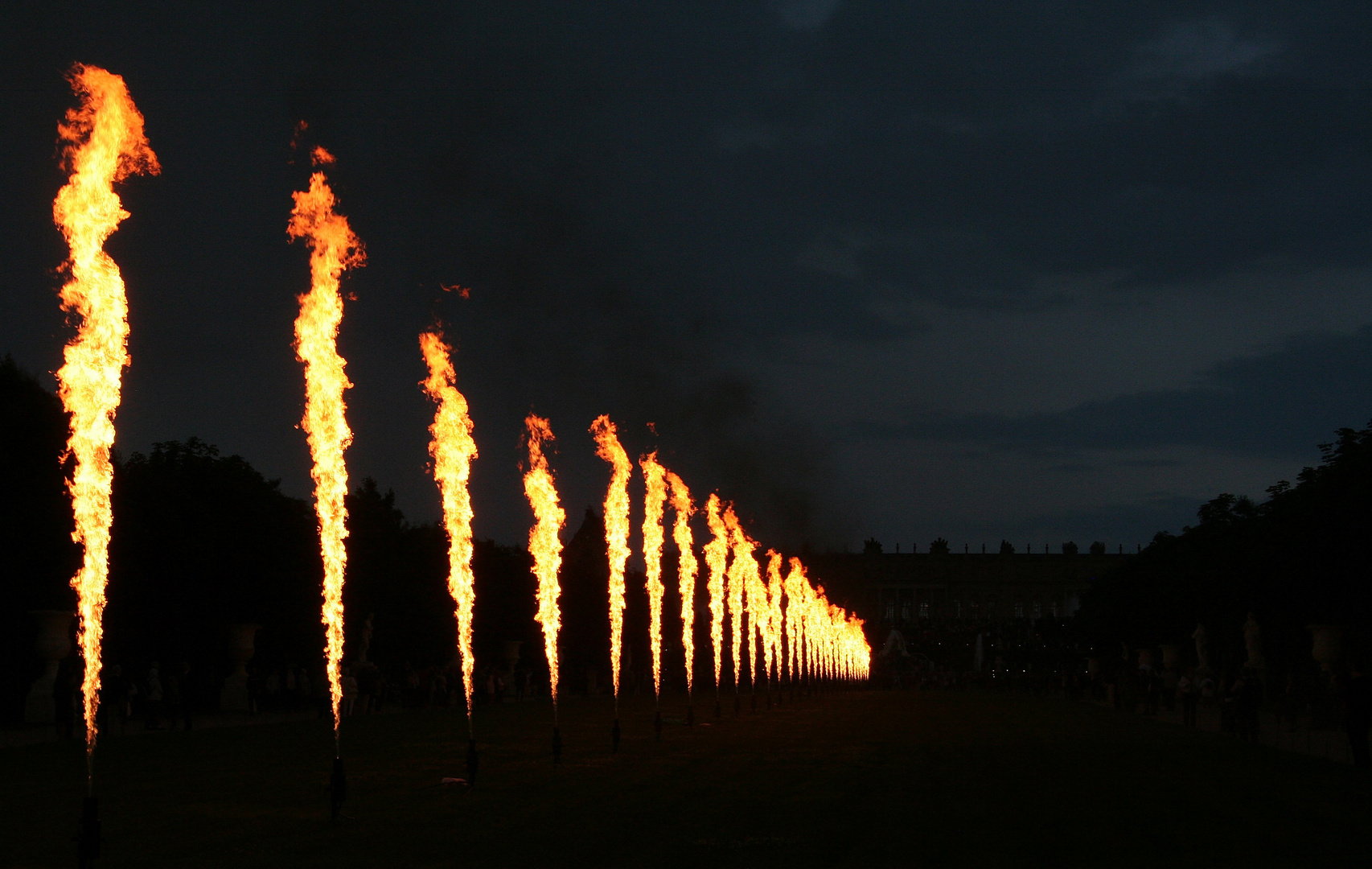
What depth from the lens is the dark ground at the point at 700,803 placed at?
67.3 ft

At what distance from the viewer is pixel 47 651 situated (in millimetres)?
54531

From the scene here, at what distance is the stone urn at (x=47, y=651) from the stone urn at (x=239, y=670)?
15.5 m

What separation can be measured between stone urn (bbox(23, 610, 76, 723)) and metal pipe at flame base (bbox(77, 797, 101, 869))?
127ft

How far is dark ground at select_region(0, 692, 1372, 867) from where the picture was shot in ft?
67.3

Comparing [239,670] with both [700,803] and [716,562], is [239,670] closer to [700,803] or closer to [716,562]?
[716,562]

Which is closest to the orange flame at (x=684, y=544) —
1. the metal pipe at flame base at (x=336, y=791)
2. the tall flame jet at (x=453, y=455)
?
the tall flame jet at (x=453, y=455)

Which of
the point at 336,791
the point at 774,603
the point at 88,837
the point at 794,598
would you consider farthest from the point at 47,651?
the point at 794,598

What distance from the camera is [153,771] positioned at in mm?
34188

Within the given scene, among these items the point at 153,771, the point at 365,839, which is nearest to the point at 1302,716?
the point at 153,771

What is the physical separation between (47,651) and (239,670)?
18257 millimetres

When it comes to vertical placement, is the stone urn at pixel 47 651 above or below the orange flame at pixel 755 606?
below

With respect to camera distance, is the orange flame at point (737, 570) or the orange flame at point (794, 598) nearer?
the orange flame at point (737, 570)

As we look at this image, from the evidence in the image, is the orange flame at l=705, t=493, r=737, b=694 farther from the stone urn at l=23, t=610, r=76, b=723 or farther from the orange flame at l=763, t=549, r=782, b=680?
the stone urn at l=23, t=610, r=76, b=723

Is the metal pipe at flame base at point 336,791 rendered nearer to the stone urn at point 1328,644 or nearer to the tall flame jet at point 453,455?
the tall flame jet at point 453,455
